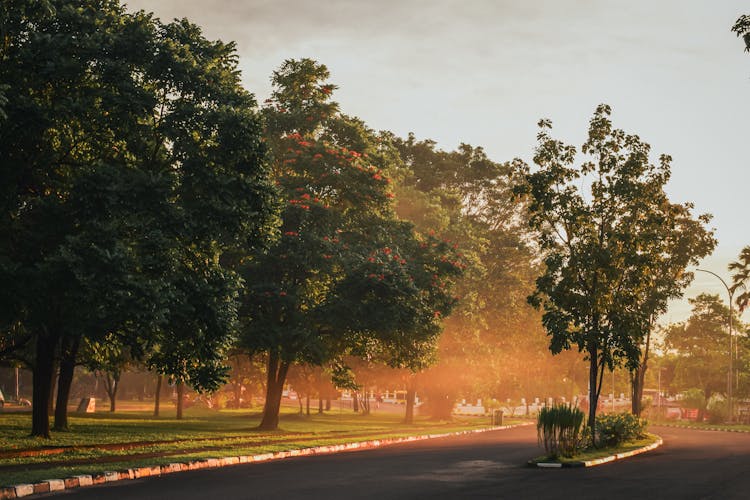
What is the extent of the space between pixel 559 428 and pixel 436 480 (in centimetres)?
762

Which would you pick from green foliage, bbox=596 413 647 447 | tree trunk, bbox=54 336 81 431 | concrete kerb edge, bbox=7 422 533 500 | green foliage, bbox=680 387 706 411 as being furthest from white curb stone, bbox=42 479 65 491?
green foliage, bbox=680 387 706 411

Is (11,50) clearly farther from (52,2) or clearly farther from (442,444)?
(442,444)

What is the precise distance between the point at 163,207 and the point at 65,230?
8.42 ft

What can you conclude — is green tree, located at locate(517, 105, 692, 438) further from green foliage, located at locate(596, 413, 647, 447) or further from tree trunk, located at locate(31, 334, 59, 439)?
tree trunk, located at locate(31, 334, 59, 439)

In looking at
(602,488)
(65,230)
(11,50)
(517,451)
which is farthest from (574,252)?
(11,50)

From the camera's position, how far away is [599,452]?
2798 centimetres

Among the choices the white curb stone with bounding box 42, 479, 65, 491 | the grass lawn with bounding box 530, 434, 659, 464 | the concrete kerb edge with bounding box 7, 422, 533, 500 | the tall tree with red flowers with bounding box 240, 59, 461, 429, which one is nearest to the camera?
the concrete kerb edge with bounding box 7, 422, 533, 500

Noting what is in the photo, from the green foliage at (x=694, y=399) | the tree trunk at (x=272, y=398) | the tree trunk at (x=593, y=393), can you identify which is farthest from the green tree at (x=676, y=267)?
the green foliage at (x=694, y=399)

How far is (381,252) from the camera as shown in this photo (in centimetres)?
3519

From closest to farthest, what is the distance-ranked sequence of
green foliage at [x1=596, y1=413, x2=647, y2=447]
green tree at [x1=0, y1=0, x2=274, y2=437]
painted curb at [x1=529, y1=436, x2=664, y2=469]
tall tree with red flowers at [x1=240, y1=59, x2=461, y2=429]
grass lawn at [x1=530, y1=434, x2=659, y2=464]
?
green tree at [x1=0, y1=0, x2=274, y2=437]
painted curb at [x1=529, y1=436, x2=664, y2=469]
grass lawn at [x1=530, y1=434, x2=659, y2=464]
green foliage at [x1=596, y1=413, x2=647, y2=447]
tall tree with red flowers at [x1=240, y1=59, x2=461, y2=429]

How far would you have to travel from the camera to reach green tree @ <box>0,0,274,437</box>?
828 inches

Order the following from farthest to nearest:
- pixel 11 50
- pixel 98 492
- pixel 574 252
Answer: pixel 574 252 < pixel 11 50 < pixel 98 492

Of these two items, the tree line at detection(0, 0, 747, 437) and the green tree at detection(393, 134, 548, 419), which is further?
the green tree at detection(393, 134, 548, 419)

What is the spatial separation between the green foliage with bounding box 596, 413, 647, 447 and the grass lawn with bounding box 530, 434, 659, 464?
317mm
